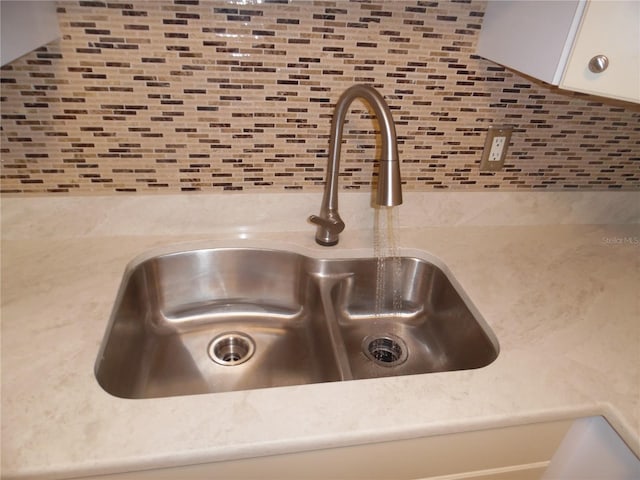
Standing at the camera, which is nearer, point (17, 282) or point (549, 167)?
point (17, 282)

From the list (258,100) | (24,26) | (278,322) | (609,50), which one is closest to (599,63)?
(609,50)

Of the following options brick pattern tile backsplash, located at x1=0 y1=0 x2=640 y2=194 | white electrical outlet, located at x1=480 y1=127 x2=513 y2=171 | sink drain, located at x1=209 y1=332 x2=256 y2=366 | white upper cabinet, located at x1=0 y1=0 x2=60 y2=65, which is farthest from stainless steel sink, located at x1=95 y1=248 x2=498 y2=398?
white upper cabinet, located at x1=0 y1=0 x2=60 y2=65

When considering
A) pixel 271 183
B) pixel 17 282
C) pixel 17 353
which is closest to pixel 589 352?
pixel 271 183

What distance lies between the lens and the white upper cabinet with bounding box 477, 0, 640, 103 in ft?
2.35

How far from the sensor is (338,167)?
3.42 feet

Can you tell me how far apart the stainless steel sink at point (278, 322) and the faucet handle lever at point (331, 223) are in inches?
3.6

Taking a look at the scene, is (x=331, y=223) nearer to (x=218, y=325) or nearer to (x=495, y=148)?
(x=218, y=325)

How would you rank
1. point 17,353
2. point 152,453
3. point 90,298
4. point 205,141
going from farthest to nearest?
point 205,141
point 90,298
point 17,353
point 152,453

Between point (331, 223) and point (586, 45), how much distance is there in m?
0.61

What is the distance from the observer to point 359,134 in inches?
43.1

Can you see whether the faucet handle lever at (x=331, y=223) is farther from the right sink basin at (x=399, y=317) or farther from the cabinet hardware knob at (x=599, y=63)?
the cabinet hardware knob at (x=599, y=63)

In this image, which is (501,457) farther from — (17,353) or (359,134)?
(17,353)

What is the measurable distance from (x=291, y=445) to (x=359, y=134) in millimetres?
730

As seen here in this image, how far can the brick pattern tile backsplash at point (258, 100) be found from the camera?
0.92 m
